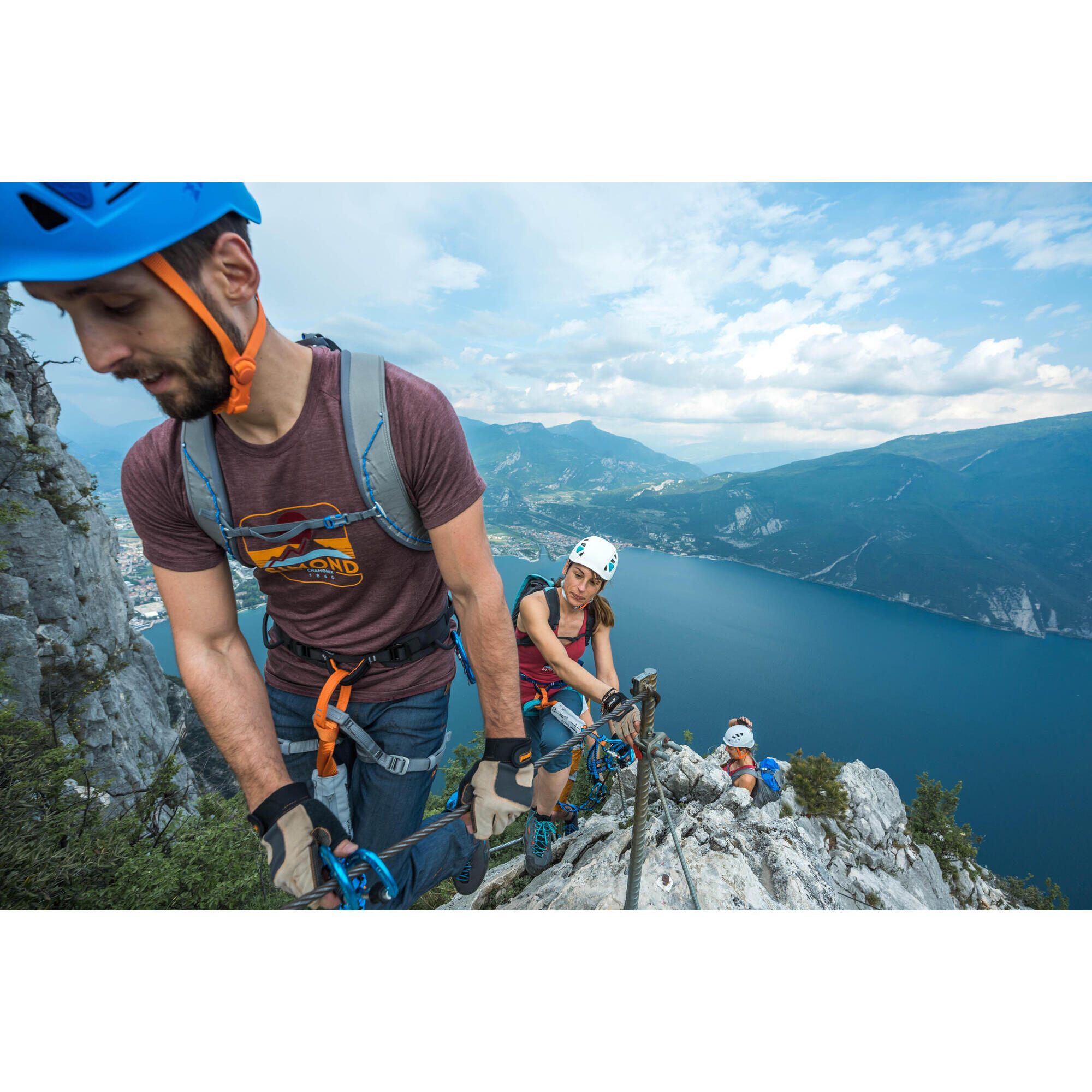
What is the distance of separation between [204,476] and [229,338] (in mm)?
573

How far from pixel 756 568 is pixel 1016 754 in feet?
193

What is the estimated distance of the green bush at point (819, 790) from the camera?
18.7m

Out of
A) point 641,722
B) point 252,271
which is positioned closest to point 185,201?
point 252,271

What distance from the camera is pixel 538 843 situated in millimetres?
4898

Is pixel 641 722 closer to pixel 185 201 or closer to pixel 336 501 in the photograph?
pixel 336 501

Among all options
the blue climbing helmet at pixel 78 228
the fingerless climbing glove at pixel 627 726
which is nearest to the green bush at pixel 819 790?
the fingerless climbing glove at pixel 627 726

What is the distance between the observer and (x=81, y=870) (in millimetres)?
4277

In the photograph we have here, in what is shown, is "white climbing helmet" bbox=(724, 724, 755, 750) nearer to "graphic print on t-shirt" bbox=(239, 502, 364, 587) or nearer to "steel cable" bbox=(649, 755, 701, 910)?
"steel cable" bbox=(649, 755, 701, 910)

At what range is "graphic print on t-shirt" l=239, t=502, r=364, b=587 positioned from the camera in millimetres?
1846

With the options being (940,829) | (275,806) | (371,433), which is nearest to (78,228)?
(371,433)

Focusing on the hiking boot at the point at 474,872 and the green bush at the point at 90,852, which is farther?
the green bush at the point at 90,852

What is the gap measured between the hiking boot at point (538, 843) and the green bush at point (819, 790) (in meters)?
17.8

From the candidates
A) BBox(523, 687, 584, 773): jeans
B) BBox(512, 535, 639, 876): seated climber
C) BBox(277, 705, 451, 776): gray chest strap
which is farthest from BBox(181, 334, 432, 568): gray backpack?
BBox(523, 687, 584, 773): jeans

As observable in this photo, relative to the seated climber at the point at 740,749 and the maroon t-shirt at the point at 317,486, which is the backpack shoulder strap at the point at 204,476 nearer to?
the maroon t-shirt at the point at 317,486
